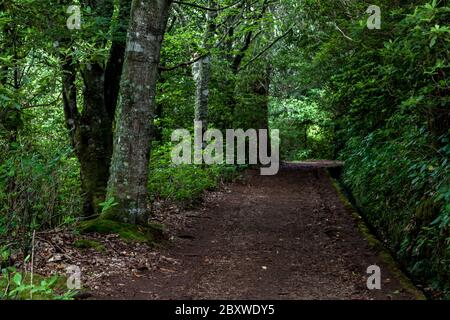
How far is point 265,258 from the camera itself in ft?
24.0

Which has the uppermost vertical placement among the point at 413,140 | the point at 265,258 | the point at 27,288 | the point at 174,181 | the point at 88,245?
the point at 413,140

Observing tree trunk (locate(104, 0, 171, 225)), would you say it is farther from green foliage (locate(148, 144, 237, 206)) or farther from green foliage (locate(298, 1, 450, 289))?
green foliage (locate(148, 144, 237, 206))

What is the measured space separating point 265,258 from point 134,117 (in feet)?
10.4

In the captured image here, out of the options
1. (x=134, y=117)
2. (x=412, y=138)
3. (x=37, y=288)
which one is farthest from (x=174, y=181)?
(x=37, y=288)

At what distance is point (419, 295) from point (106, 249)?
422 centimetres

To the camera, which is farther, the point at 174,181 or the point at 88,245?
the point at 174,181

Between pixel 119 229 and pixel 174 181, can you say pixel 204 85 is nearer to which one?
pixel 174 181

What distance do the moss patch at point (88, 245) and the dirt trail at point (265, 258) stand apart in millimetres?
816

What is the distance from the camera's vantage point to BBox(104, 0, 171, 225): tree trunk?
7.40 metres

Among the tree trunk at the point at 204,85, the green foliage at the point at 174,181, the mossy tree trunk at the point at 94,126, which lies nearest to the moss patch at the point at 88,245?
the mossy tree trunk at the point at 94,126

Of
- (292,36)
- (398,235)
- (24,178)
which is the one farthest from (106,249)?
(292,36)

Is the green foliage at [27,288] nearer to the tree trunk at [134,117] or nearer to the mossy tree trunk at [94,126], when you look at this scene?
the tree trunk at [134,117]

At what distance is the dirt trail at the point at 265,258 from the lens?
5633mm
